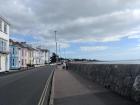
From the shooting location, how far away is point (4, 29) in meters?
60.0

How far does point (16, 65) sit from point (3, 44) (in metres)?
21.0

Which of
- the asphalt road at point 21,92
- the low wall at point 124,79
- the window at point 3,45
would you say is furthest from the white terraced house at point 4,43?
the low wall at point 124,79

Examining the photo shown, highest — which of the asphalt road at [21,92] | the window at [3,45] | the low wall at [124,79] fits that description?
the window at [3,45]

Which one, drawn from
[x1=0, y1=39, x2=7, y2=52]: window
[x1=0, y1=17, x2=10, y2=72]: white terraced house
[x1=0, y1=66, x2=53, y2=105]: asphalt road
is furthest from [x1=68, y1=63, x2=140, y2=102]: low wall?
[x1=0, y1=17, x2=10, y2=72]: white terraced house

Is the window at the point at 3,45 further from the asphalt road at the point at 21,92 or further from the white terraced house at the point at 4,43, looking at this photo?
the asphalt road at the point at 21,92

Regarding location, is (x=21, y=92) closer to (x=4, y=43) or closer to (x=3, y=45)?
(x=3, y=45)

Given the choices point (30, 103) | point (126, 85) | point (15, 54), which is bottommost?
point (30, 103)

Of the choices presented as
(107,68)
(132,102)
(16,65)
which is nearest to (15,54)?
(16,65)

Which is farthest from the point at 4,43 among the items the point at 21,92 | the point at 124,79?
the point at 124,79

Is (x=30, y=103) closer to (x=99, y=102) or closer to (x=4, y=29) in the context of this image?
(x=99, y=102)

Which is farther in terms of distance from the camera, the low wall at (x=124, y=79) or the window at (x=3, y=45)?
the window at (x=3, y=45)

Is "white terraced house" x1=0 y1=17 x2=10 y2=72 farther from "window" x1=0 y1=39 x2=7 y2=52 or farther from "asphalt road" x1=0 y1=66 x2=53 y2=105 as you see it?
"asphalt road" x1=0 y1=66 x2=53 y2=105

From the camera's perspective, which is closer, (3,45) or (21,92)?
(21,92)

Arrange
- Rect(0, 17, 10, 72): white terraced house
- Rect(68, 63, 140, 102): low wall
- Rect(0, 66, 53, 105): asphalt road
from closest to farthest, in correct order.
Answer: Rect(68, 63, 140, 102): low wall → Rect(0, 66, 53, 105): asphalt road → Rect(0, 17, 10, 72): white terraced house
